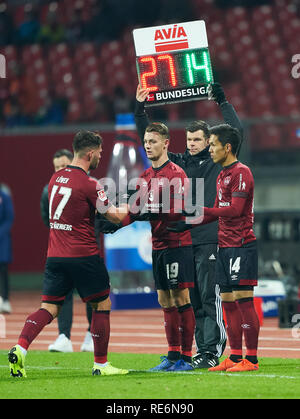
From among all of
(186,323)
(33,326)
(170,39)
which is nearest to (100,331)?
(33,326)

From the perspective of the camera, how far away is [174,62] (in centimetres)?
969

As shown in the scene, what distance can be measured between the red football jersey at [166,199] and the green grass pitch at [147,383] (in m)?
1.22

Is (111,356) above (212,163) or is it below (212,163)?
below

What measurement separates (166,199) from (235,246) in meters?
0.76

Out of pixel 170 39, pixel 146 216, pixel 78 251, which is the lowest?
pixel 78 251

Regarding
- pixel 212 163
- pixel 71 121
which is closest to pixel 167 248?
pixel 212 163

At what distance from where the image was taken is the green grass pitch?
7395 millimetres

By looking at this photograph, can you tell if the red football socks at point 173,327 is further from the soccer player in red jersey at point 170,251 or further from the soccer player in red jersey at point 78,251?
the soccer player in red jersey at point 78,251

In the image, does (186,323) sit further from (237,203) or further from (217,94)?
(217,94)

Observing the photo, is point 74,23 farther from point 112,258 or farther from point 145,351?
point 145,351

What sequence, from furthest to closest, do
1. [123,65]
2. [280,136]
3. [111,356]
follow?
1. [123,65]
2. [280,136]
3. [111,356]

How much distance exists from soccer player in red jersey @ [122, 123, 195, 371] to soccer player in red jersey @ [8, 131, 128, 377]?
47 cm
